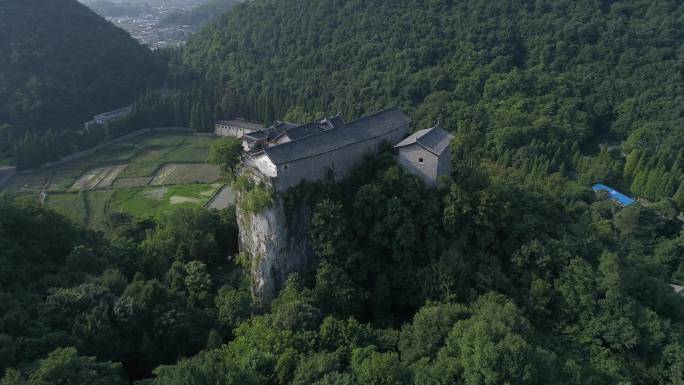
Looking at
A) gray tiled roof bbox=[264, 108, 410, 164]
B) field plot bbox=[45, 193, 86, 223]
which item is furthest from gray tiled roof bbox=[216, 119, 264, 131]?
gray tiled roof bbox=[264, 108, 410, 164]

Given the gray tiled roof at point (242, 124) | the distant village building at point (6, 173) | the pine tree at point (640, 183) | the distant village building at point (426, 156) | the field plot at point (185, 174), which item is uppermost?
the distant village building at point (426, 156)

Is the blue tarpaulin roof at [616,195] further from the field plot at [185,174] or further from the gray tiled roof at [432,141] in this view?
the field plot at [185,174]

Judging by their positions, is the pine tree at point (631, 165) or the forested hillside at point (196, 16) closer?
the pine tree at point (631, 165)

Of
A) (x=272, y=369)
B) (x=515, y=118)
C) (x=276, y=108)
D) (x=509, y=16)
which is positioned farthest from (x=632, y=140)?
(x=272, y=369)

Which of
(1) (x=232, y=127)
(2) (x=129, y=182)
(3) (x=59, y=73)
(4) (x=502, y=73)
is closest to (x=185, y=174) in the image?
(2) (x=129, y=182)

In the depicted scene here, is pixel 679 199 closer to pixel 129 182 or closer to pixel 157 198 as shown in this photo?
pixel 157 198

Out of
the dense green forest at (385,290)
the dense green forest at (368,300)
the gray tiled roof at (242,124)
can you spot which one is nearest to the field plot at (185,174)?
the gray tiled roof at (242,124)

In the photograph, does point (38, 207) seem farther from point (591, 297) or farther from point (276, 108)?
point (276, 108)
